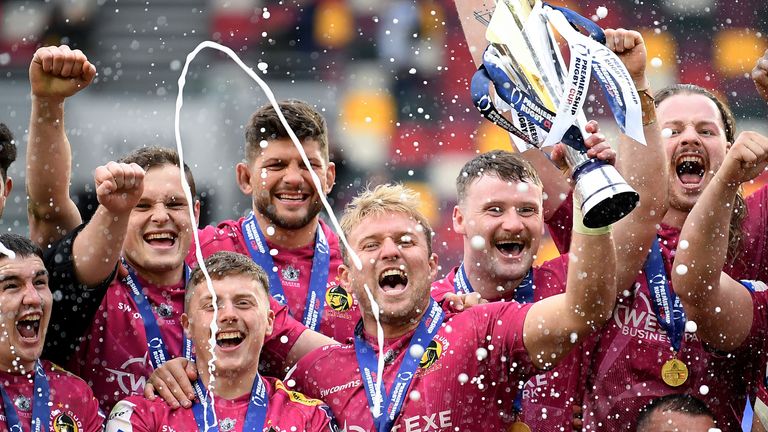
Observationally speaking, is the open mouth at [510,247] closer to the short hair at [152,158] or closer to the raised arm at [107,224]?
the short hair at [152,158]

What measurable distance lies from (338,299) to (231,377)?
765mm

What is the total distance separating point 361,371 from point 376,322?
17cm

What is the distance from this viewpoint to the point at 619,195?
10.8ft

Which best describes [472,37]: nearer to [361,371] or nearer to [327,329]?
[327,329]

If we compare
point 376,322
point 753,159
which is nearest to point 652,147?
point 753,159

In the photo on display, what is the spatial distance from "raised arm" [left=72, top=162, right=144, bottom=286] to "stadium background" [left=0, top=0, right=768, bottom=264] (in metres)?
3.90

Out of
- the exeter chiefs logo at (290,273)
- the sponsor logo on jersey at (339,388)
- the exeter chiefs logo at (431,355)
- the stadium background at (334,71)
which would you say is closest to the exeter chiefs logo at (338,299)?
the exeter chiefs logo at (290,273)

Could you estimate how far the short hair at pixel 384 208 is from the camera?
13.5 ft

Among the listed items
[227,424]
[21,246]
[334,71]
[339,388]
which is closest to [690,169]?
[339,388]

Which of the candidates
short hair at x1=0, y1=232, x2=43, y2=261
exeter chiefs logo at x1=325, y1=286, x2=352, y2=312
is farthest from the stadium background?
short hair at x1=0, y1=232, x2=43, y2=261

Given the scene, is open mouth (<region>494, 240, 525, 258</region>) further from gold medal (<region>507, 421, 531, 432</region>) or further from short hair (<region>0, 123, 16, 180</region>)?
short hair (<region>0, 123, 16, 180</region>)

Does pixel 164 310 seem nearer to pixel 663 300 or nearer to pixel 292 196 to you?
pixel 292 196

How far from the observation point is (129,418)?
384 centimetres

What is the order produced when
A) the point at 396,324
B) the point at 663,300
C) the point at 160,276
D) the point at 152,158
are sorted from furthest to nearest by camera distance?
the point at 152,158 → the point at 160,276 → the point at 663,300 → the point at 396,324
